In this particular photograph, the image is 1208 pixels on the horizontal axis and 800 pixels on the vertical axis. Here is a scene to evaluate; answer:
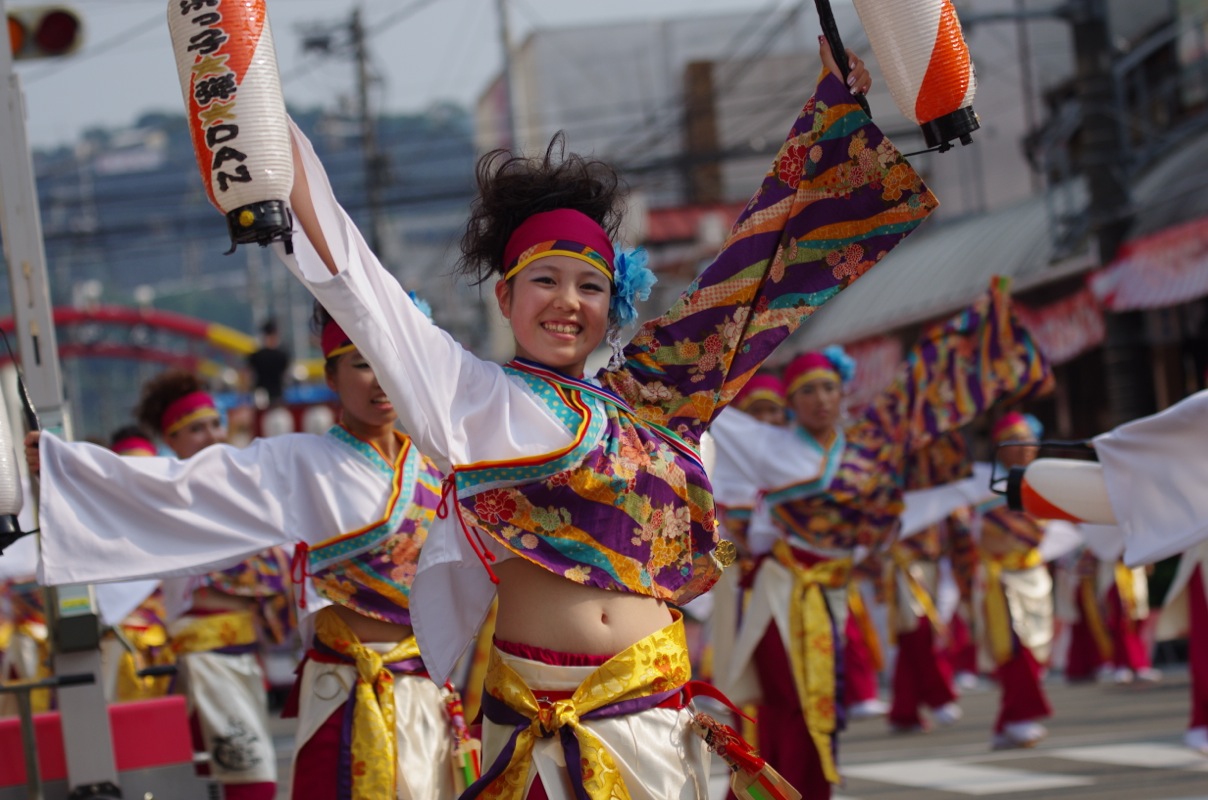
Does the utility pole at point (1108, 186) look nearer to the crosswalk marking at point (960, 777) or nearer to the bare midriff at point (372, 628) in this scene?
the crosswalk marking at point (960, 777)

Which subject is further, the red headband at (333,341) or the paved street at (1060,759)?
the paved street at (1060,759)

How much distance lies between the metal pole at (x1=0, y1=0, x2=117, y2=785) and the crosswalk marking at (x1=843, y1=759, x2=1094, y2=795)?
408cm

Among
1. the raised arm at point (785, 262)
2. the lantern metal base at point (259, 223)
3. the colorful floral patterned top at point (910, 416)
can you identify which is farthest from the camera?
the colorful floral patterned top at point (910, 416)

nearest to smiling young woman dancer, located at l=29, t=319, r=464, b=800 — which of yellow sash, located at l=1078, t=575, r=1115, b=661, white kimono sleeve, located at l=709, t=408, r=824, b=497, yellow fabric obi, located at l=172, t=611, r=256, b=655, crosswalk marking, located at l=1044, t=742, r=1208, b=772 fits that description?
yellow fabric obi, located at l=172, t=611, r=256, b=655

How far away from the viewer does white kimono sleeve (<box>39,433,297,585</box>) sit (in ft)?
14.7

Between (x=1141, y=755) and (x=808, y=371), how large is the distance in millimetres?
2481

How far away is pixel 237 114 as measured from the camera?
10.3 feet

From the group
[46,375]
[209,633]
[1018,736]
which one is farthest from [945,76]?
[1018,736]

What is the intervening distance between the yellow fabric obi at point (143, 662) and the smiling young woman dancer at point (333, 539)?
2318 millimetres

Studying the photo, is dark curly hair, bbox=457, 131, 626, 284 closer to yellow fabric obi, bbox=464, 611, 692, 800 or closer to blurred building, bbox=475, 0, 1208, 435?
blurred building, bbox=475, 0, 1208, 435

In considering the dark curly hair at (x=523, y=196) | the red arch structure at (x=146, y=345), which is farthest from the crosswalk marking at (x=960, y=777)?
the red arch structure at (x=146, y=345)

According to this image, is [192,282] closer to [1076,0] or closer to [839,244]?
[1076,0]

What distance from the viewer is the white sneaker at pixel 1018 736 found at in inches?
369

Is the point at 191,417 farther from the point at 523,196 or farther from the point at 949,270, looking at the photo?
the point at 949,270
